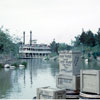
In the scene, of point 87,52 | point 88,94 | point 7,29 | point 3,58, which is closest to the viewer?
point 88,94

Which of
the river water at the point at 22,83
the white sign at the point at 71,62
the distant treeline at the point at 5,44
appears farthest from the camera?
the distant treeline at the point at 5,44

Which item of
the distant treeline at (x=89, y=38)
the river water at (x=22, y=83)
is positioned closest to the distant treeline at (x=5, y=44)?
the river water at (x=22, y=83)

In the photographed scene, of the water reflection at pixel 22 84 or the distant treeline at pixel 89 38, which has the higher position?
the distant treeline at pixel 89 38

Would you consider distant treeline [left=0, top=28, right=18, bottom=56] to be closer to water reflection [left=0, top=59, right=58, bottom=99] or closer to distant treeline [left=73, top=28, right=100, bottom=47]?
water reflection [left=0, top=59, right=58, bottom=99]

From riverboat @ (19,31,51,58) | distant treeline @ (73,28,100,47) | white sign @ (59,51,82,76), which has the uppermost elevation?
distant treeline @ (73,28,100,47)

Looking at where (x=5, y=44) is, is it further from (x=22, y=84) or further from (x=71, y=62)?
(x=71, y=62)

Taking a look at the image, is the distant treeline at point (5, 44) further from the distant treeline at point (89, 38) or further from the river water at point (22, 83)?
the distant treeline at point (89, 38)

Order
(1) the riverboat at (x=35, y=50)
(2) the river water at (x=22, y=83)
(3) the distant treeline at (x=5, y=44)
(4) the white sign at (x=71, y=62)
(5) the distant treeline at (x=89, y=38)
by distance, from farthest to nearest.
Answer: (1) the riverboat at (x=35, y=50), (5) the distant treeline at (x=89, y=38), (3) the distant treeline at (x=5, y=44), (2) the river water at (x=22, y=83), (4) the white sign at (x=71, y=62)

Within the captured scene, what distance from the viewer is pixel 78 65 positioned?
5.06 meters

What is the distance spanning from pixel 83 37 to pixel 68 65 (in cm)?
5223

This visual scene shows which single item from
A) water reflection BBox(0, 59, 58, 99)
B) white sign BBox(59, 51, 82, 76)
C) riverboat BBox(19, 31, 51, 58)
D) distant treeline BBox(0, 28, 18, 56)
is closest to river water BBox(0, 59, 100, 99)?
water reflection BBox(0, 59, 58, 99)

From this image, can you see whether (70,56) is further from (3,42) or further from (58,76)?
(3,42)

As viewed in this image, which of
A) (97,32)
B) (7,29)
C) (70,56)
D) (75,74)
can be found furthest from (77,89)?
(97,32)

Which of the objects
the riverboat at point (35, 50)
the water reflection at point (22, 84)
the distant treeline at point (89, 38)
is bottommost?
the water reflection at point (22, 84)
